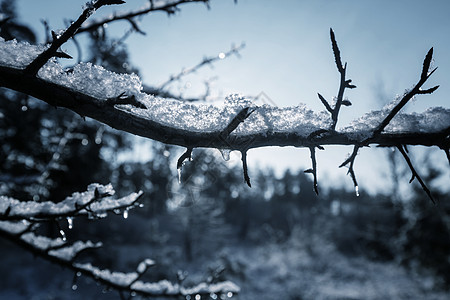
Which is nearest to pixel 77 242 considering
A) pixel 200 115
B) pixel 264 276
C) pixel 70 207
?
pixel 70 207

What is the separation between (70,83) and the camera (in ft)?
3.02

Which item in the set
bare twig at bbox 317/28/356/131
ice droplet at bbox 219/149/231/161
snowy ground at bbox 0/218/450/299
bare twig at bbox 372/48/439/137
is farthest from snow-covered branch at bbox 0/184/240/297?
snowy ground at bbox 0/218/450/299

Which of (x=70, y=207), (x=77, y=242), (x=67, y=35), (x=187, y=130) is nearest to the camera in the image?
(x=67, y=35)

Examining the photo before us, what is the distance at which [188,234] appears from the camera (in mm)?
21156

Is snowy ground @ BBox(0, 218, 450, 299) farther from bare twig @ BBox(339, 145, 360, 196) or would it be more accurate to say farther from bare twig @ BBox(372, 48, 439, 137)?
bare twig @ BBox(372, 48, 439, 137)

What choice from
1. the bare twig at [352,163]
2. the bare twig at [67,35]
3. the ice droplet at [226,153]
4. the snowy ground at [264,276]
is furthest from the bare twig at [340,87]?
the snowy ground at [264,276]

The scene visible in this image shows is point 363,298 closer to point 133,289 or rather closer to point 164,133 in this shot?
point 133,289

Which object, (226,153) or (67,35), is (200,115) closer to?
(226,153)

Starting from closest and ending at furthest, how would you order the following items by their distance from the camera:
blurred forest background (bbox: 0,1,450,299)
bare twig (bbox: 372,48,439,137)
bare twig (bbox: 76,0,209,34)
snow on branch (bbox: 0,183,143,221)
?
bare twig (bbox: 372,48,439,137)
snow on branch (bbox: 0,183,143,221)
bare twig (bbox: 76,0,209,34)
blurred forest background (bbox: 0,1,450,299)

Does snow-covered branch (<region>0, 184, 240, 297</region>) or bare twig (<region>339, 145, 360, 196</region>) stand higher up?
bare twig (<region>339, 145, 360, 196</region>)

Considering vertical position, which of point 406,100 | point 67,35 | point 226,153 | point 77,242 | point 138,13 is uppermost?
point 138,13

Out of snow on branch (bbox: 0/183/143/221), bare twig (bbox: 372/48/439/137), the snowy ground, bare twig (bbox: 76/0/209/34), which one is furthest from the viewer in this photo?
the snowy ground

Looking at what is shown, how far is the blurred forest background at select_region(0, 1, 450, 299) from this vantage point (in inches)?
168

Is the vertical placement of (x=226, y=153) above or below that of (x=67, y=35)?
below
